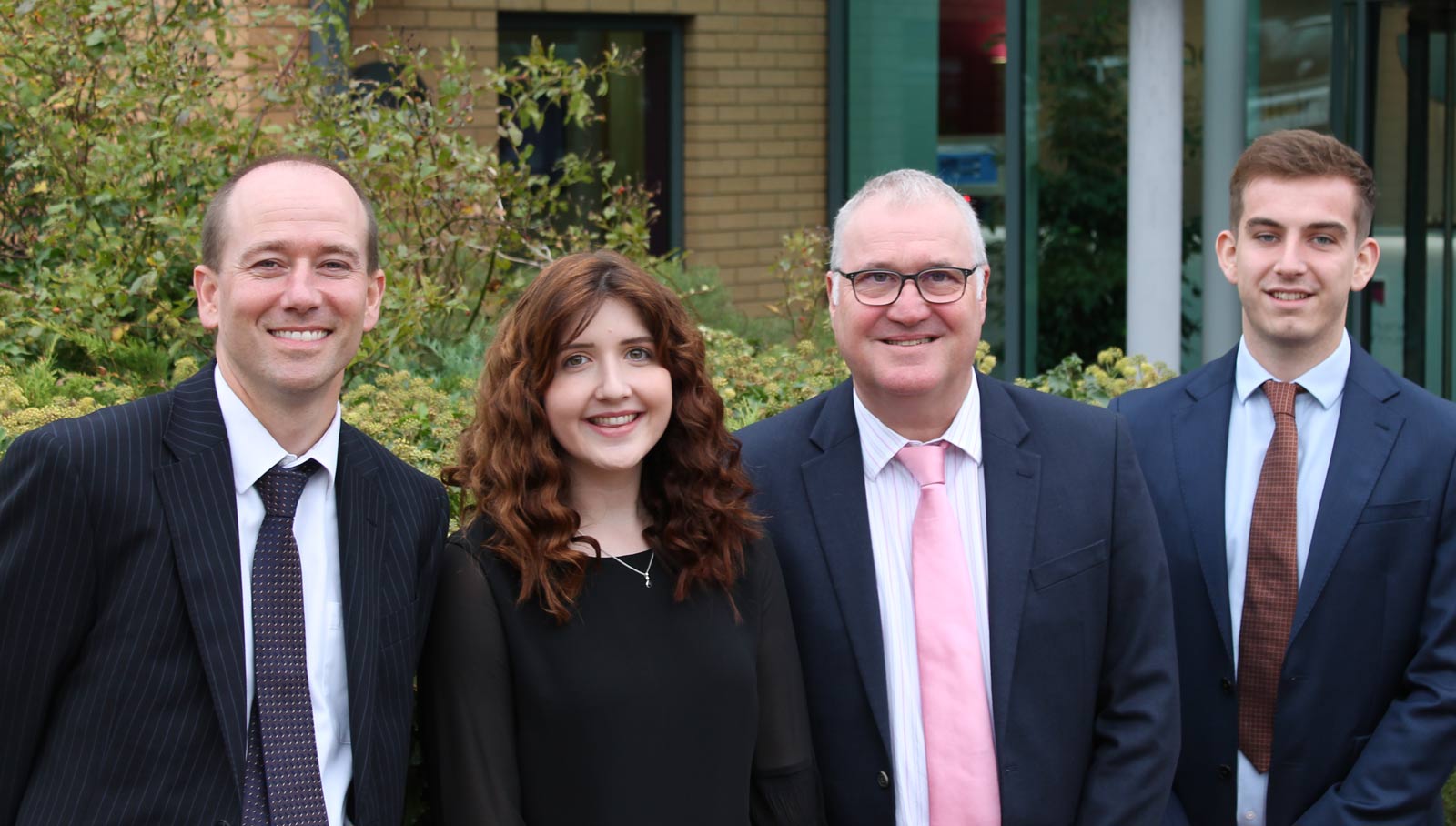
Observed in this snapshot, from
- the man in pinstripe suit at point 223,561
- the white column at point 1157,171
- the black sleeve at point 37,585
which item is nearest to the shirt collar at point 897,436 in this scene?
the man in pinstripe suit at point 223,561

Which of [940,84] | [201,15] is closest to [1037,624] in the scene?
[201,15]

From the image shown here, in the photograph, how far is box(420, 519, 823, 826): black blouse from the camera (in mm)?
2473

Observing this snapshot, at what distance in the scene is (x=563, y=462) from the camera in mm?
2672

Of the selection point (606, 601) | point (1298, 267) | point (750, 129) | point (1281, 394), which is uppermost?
point (750, 129)

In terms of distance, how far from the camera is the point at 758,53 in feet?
31.7

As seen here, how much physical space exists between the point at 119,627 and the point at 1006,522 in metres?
1.51

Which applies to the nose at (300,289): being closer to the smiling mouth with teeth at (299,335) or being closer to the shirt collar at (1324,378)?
the smiling mouth with teeth at (299,335)

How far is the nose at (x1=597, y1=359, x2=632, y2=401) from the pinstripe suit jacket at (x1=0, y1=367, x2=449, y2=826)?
0.61 metres

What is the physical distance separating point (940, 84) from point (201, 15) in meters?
5.11

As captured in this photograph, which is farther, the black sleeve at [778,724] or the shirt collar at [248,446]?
the black sleeve at [778,724]

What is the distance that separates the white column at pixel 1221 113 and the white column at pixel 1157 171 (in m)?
0.17

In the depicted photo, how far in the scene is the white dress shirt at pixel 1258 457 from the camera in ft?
10.1

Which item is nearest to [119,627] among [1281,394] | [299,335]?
[299,335]

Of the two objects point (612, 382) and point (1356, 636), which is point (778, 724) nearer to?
point (612, 382)
